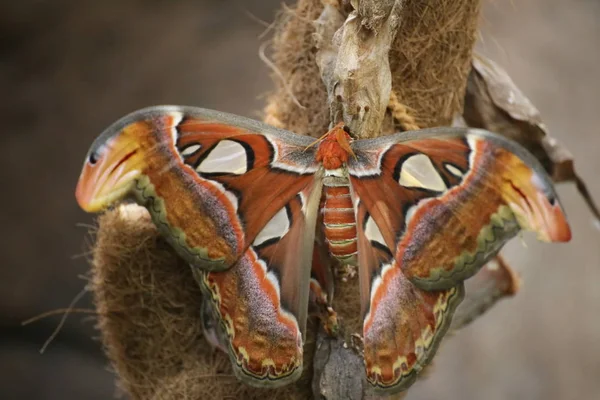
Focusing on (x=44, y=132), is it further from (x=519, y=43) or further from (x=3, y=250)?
(x=519, y=43)

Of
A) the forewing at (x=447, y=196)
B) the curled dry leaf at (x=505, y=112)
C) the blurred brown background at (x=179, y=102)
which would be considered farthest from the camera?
the blurred brown background at (x=179, y=102)

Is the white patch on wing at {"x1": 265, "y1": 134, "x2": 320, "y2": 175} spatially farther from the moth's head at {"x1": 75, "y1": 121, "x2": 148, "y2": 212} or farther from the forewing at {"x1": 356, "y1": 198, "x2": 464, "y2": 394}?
the moth's head at {"x1": 75, "y1": 121, "x2": 148, "y2": 212}

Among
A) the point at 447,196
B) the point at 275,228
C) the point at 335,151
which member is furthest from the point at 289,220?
the point at 447,196

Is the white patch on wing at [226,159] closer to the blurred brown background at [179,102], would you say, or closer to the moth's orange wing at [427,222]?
the moth's orange wing at [427,222]

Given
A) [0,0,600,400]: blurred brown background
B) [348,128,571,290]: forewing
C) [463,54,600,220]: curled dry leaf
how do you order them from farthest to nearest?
1. [0,0,600,400]: blurred brown background
2. [463,54,600,220]: curled dry leaf
3. [348,128,571,290]: forewing

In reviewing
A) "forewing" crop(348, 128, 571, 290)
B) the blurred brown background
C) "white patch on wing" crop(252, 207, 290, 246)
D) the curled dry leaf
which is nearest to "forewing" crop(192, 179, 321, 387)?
"white patch on wing" crop(252, 207, 290, 246)

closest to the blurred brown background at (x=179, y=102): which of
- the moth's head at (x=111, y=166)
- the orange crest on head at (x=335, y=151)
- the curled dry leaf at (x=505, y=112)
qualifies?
the curled dry leaf at (x=505, y=112)

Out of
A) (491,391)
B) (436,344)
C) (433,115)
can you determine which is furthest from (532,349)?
(436,344)
